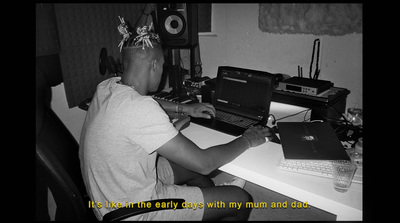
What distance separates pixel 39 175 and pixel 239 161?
771mm

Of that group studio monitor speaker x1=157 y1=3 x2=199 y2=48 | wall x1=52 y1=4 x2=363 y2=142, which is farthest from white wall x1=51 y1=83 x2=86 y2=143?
studio monitor speaker x1=157 y1=3 x2=199 y2=48

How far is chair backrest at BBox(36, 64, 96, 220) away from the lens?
835 millimetres

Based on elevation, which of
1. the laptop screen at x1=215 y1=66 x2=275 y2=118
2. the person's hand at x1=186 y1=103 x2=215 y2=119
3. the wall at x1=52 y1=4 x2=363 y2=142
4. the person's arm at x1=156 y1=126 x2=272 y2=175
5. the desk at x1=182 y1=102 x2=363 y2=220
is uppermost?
the wall at x1=52 y1=4 x2=363 y2=142

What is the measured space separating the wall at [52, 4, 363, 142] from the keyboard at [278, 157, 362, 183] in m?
1.19

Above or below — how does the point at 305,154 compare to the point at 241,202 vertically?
above

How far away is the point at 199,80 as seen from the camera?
2172 mm

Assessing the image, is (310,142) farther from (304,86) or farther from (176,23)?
(176,23)

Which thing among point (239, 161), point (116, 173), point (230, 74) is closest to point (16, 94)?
point (116, 173)

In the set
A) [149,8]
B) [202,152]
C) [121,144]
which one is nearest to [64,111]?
[149,8]

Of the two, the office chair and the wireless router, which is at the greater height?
the wireless router

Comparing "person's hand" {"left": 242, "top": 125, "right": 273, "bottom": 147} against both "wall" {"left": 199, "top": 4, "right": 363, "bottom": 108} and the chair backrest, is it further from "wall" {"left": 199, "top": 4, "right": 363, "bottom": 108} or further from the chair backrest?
"wall" {"left": 199, "top": 4, "right": 363, "bottom": 108}
